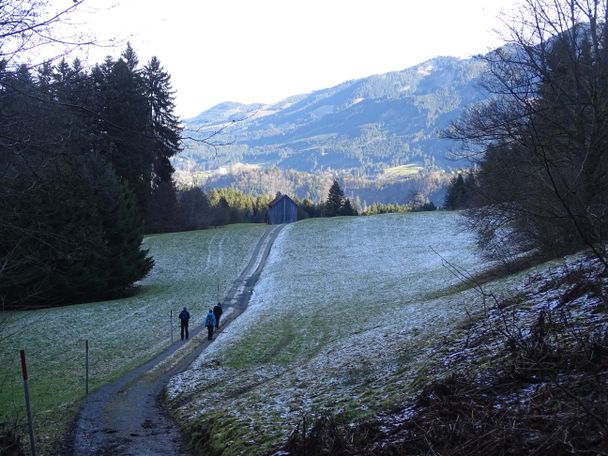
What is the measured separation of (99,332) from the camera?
27516 millimetres

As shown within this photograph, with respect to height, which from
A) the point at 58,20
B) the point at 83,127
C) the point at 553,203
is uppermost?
the point at 58,20

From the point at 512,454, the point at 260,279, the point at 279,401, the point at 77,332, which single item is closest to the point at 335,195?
the point at 260,279

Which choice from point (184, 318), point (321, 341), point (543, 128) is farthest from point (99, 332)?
point (543, 128)

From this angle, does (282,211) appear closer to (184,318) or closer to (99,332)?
(99,332)

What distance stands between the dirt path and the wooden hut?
183ft

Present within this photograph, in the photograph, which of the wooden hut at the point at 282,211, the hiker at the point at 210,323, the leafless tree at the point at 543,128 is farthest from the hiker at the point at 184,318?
the wooden hut at the point at 282,211

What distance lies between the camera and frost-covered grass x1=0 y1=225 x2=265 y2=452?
1580 centimetres

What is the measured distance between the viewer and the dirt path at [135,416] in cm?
1008

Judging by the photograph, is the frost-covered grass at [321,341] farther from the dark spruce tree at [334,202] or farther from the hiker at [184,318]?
the dark spruce tree at [334,202]

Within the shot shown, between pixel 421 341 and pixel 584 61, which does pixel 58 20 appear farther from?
pixel 584 61

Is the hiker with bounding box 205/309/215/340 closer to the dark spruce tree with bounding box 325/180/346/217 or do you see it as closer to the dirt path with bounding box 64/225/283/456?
the dirt path with bounding box 64/225/283/456

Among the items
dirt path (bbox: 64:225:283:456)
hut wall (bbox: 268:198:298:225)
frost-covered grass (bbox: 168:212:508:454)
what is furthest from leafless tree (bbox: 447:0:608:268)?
hut wall (bbox: 268:198:298:225)

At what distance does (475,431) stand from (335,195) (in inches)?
3618

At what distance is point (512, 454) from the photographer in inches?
170
